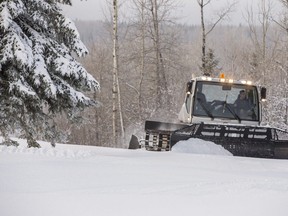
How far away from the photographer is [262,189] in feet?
15.5

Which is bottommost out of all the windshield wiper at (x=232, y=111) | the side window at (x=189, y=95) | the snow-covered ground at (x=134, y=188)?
the snow-covered ground at (x=134, y=188)

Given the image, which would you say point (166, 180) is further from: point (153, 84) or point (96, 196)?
point (153, 84)

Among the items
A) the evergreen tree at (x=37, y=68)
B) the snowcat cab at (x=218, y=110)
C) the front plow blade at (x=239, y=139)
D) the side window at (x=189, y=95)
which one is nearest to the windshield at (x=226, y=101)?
the snowcat cab at (x=218, y=110)

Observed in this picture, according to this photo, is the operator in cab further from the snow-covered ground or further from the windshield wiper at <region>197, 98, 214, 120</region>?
the snow-covered ground

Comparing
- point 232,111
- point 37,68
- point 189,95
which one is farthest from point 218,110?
point 37,68

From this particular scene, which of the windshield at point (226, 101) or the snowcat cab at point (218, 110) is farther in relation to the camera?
the windshield at point (226, 101)

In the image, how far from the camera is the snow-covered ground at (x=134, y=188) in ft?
13.4

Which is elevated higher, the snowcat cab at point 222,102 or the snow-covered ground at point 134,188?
the snowcat cab at point 222,102

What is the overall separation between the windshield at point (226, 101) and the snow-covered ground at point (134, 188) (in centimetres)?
376

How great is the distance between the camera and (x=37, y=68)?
8.81 m

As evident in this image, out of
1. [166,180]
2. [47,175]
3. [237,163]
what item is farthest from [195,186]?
[237,163]

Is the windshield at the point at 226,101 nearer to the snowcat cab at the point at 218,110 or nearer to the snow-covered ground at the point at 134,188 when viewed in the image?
the snowcat cab at the point at 218,110

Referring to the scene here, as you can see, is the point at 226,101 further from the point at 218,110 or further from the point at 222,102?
the point at 218,110

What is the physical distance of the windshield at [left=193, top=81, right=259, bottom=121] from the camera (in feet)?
34.2
